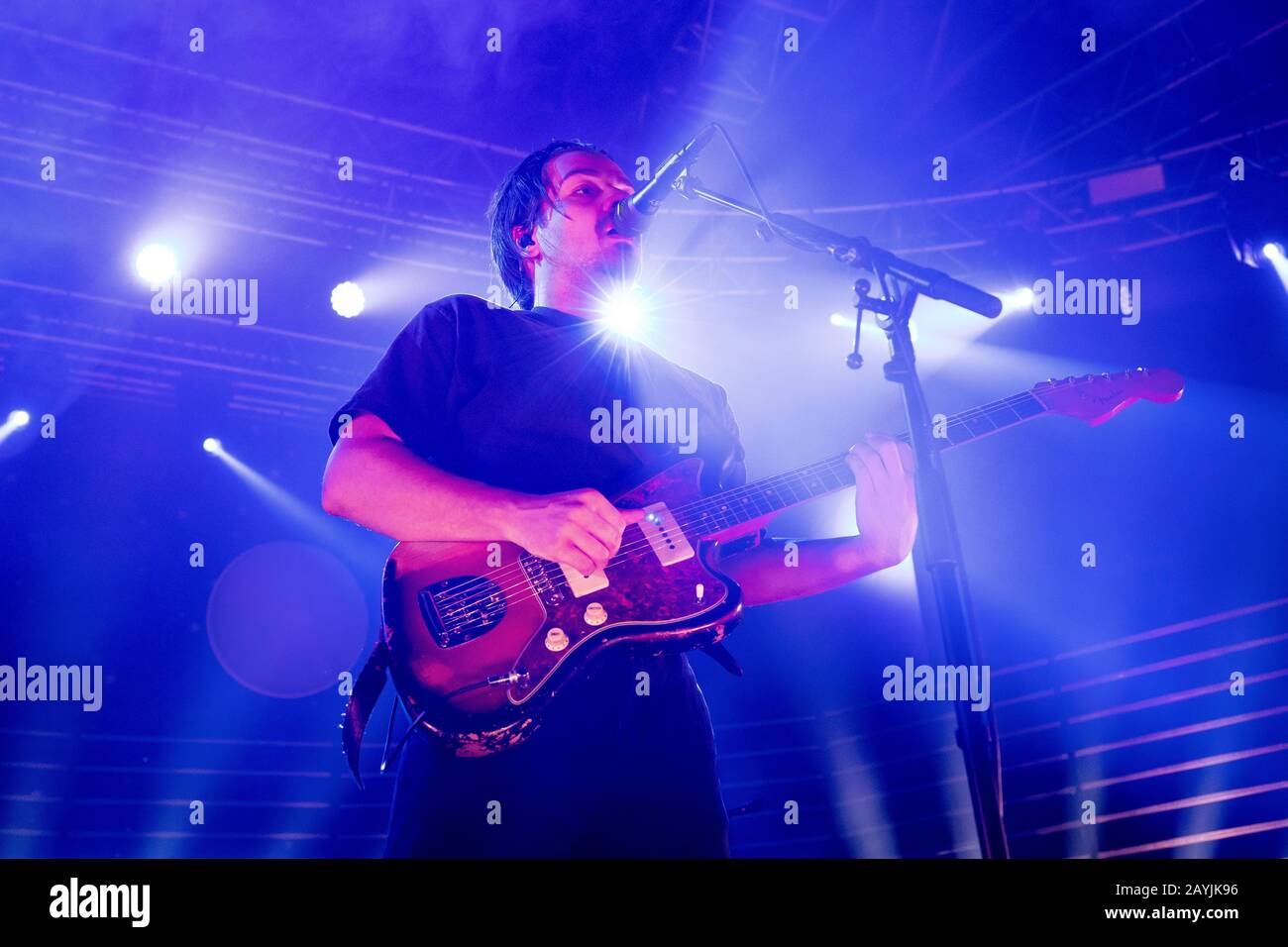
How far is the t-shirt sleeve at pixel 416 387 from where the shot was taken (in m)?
2.25

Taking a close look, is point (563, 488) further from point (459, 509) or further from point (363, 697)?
point (363, 697)

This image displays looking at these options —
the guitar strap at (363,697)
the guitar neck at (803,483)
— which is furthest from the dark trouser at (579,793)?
the guitar neck at (803,483)

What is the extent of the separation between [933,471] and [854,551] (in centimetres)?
38

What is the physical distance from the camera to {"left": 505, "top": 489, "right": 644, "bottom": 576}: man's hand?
212 centimetres

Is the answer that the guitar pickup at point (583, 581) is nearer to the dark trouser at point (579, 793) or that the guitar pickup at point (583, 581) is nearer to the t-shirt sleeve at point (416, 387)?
the dark trouser at point (579, 793)

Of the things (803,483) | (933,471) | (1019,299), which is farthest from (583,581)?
(1019,299)

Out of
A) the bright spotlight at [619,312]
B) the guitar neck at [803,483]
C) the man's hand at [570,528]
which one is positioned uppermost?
the bright spotlight at [619,312]

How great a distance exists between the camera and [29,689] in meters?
3.33

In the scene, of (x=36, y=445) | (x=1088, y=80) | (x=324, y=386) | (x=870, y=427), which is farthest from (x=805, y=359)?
(x=36, y=445)

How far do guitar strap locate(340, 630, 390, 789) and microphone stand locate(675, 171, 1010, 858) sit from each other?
1326 mm

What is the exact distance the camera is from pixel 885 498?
8.47ft

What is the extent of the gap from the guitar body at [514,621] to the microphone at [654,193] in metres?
0.80

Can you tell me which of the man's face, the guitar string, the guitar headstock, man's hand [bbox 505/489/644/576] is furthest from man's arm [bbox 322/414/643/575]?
the guitar headstock

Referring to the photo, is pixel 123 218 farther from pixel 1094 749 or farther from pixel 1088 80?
pixel 1094 749
